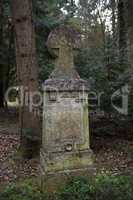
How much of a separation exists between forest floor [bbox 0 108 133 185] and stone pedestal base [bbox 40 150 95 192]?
0.61 metres

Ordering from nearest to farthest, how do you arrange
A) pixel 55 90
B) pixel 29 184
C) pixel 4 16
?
1. pixel 29 184
2. pixel 55 90
3. pixel 4 16

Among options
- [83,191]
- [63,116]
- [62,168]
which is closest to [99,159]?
[62,168]

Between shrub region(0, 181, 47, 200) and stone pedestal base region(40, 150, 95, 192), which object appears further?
stone pedestal base region(40, 150, 95, 192)

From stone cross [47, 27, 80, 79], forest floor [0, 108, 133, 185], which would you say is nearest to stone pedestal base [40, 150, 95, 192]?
forest floor [0, 108, 133, 185]

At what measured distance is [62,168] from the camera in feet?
18.0

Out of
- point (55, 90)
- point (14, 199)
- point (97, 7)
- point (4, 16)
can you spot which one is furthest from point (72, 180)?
point (97, 7)

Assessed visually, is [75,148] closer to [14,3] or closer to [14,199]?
[14,199]

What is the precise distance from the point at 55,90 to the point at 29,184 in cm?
155

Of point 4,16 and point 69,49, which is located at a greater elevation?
point 4,16

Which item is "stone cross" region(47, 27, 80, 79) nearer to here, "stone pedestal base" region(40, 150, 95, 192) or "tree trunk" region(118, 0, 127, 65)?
"stone pedestal base" region(40, 150, 95, 192)

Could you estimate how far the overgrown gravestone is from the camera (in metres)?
5.41

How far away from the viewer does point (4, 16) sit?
1411cm

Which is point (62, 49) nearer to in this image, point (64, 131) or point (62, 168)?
point (64, 131)

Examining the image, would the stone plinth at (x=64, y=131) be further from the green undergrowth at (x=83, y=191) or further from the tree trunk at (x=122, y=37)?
the tree trunk at (x=122, y=37)
